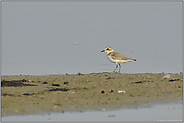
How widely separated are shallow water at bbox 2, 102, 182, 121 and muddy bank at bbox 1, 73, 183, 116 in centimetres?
38

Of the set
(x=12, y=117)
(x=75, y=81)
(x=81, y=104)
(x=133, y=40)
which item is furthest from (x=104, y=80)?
(x=133, y=40)

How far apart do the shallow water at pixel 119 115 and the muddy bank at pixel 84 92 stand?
0.38 metres

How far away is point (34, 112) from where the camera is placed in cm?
1059

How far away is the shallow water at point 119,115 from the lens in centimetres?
1011

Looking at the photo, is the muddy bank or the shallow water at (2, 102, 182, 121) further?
the muddy bank

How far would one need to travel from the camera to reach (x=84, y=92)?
1298 centimetres

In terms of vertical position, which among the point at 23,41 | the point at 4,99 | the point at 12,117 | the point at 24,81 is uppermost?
the point at 23,41

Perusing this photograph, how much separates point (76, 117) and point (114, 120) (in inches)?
39.9

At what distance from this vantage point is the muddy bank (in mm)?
11258

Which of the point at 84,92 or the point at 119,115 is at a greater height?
the point at 84,92

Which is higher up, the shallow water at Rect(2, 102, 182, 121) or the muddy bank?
the muddy bank

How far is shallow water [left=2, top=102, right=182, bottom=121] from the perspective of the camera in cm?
1011

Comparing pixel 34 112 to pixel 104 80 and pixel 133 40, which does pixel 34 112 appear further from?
pixel 133 40

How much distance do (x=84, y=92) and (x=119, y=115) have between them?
2.72m
